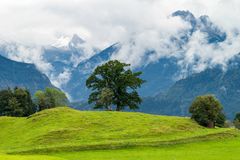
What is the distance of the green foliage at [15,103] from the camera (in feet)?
538

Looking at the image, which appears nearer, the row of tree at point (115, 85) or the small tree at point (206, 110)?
the small tree at point (206, 110)

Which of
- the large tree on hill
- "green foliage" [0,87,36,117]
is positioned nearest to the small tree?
the large tree on hill

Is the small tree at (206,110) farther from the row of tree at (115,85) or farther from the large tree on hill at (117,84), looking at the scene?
the large tree on hill at (117,84)

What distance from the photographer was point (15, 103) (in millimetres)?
165000

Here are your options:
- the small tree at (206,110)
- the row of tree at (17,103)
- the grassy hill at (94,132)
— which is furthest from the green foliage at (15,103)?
the small tree at (206,110)

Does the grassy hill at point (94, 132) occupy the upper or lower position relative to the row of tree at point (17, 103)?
lower

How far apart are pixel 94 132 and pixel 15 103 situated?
9291cm

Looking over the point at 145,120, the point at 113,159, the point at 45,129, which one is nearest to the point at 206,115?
the point at 145,120

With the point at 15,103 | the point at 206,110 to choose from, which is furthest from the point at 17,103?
the point at 206,110

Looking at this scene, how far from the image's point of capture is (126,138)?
2926 inches

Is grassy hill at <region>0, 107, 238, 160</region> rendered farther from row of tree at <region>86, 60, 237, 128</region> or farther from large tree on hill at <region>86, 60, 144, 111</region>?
large tree on hill at <region>86, 60, 144, 111</region>

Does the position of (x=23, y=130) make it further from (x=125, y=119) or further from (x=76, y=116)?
(x=125, y=119)

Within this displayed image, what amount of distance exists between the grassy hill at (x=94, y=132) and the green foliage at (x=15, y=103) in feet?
220

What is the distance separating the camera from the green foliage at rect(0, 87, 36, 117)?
16412cm
